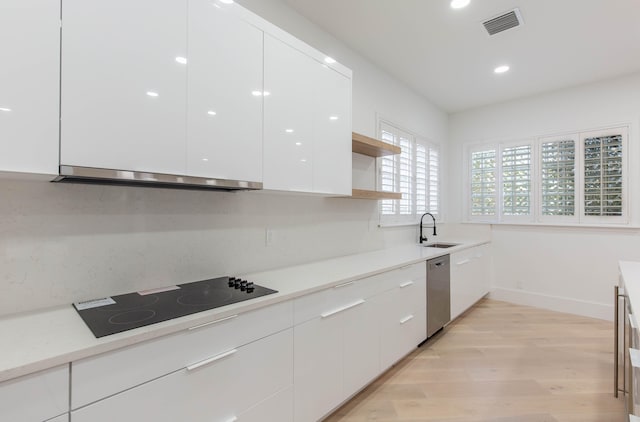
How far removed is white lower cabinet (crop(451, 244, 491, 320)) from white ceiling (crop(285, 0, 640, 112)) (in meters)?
2.16

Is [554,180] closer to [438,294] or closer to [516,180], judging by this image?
[516,180]

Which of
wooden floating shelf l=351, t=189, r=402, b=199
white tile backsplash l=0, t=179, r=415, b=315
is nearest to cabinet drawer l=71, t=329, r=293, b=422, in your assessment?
white tile backsplash l=0, t=179, r=415, b=315

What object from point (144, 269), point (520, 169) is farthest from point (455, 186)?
point (144, 269)

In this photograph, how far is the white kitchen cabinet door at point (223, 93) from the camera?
1461 mm

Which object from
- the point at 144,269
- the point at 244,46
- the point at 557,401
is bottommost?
the point at 557,401

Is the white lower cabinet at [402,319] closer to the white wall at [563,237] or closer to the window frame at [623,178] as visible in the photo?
the white wall at [563,237]

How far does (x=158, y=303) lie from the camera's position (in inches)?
53.6

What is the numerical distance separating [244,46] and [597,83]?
450cm

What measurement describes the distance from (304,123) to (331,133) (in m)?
0.30

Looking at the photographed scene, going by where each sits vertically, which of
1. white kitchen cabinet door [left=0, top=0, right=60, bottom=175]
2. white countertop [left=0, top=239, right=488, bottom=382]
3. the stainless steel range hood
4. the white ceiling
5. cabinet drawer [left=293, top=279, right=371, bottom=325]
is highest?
the white ceiling

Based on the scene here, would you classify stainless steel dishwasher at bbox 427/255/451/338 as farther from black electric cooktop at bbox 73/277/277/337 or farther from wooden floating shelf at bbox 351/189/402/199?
black electric cooktop at bbox 73/277/277/337

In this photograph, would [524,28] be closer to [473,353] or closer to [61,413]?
[473,353]

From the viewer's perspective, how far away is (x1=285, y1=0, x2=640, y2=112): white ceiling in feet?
7.86

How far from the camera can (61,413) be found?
2.93 ft
